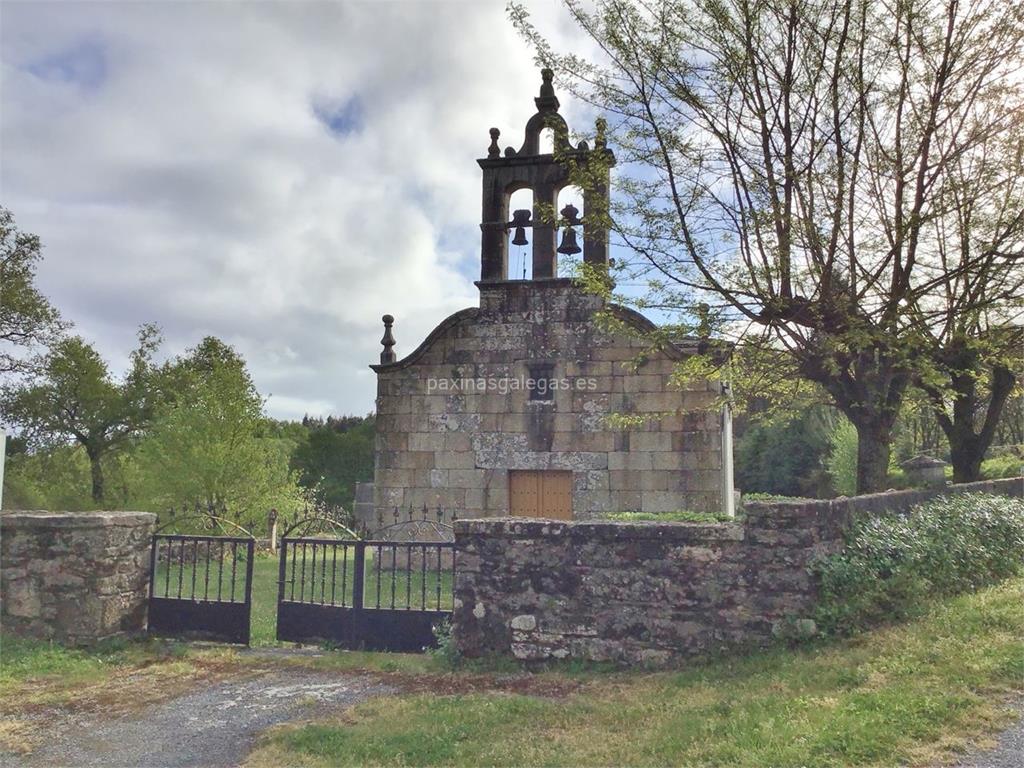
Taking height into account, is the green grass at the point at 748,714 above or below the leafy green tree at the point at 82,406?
below

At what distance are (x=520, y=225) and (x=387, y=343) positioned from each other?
3.33 meters

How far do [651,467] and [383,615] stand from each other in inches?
248

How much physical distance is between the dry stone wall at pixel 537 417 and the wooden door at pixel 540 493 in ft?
0.48

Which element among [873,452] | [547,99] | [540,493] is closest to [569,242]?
[547,99]

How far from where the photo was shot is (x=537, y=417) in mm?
13477

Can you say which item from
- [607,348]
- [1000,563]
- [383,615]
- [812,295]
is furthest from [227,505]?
[1000,563]

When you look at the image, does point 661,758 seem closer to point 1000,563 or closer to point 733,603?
point 733,603

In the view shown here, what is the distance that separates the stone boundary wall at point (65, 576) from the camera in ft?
26.3

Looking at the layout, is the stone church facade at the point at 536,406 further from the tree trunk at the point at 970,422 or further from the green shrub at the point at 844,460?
the green shrub at the point at 844,460

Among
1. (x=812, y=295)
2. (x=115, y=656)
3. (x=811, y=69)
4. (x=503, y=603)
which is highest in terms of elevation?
(x=811, y=69)

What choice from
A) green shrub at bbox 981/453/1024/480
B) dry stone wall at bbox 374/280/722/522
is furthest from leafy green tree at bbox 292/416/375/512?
green shrub at bbox 981/453/1024/480

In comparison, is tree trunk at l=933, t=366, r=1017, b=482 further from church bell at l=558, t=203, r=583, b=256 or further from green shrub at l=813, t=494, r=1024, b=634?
church bell at l=558, t=203, r=583, b=256

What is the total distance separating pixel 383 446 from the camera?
1410 cm

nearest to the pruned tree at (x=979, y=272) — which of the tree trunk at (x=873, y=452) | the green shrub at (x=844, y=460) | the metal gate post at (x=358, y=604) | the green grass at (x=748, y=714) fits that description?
the tree trunk at (x=873, y=452)
